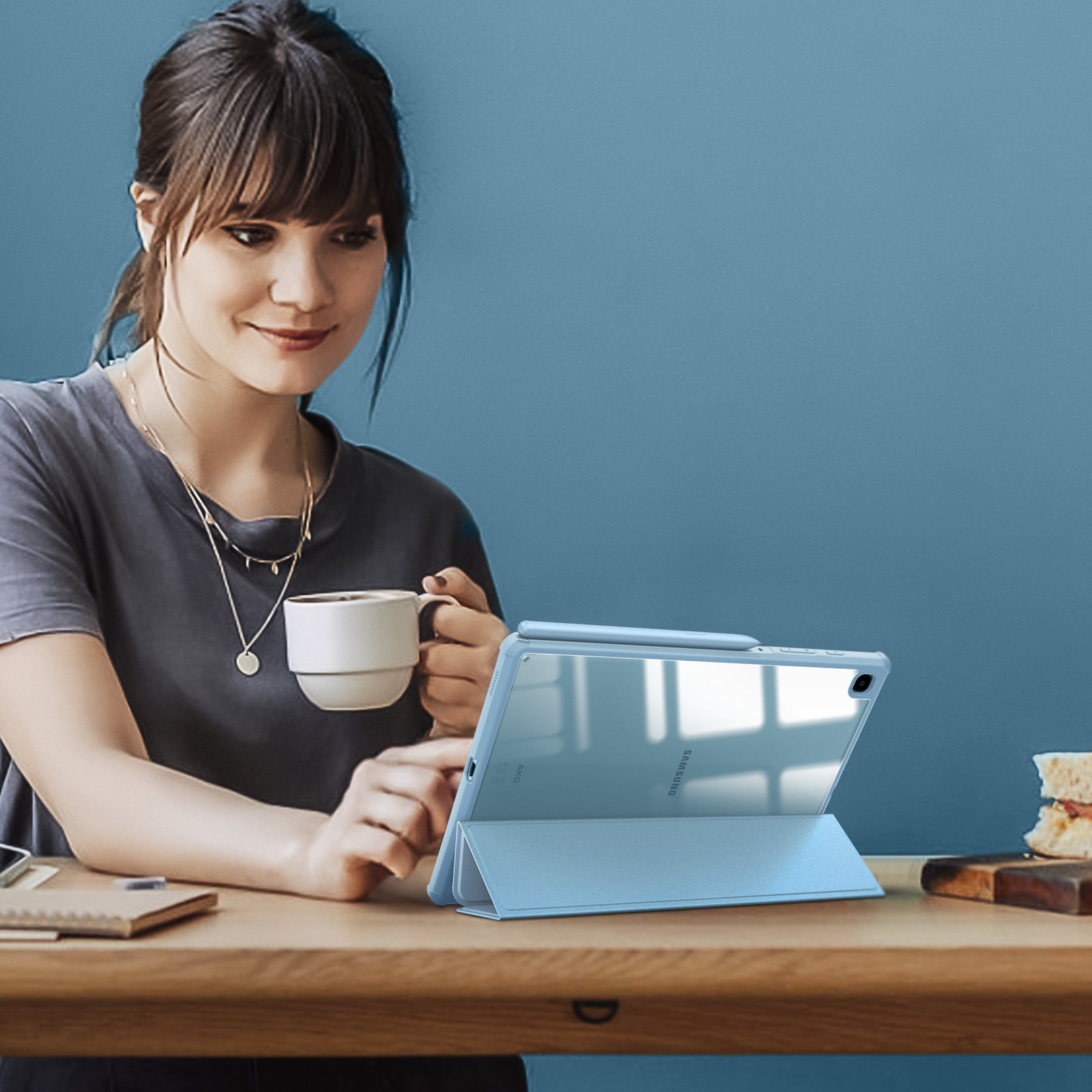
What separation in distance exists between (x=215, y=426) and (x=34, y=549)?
32 centimetres

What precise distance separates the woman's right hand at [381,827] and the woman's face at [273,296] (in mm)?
585

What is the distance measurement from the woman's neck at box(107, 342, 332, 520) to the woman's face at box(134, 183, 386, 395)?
2 centimetres

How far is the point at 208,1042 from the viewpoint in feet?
2.23

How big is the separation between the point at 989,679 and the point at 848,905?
123 centimetres

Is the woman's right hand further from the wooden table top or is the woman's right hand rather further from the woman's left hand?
the woman's left hand

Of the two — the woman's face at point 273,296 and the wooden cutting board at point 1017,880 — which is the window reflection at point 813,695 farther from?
the woman's face at point 273,296

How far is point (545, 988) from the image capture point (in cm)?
65

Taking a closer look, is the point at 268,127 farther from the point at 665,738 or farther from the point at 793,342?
the point at 793,342

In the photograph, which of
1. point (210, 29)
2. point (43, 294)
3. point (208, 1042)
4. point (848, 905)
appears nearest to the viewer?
point (208, 1042)

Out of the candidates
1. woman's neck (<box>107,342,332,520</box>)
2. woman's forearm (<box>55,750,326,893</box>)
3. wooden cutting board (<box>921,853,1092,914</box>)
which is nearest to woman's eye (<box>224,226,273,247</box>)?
woman's neck (<box>107,342,332,520</box>)

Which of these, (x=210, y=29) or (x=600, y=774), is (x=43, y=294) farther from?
(x=600, y=774)

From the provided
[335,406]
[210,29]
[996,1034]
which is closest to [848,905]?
[996,1034]

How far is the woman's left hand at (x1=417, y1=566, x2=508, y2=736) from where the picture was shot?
3.47 feet

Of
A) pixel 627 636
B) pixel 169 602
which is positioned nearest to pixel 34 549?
pixel 169 602
